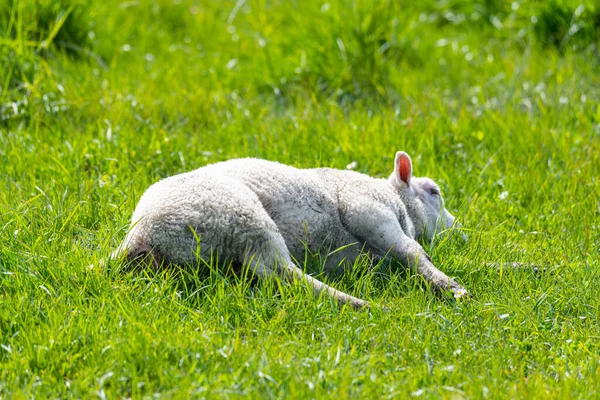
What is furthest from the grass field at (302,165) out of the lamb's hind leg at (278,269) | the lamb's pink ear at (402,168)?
the lamb's pink ear at (402,168)

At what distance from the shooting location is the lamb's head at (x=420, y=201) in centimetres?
512

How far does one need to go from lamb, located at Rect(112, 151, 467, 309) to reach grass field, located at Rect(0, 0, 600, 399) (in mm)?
128

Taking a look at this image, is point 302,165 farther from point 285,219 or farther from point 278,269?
point 278,269

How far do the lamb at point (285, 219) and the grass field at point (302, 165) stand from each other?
128 millimetres

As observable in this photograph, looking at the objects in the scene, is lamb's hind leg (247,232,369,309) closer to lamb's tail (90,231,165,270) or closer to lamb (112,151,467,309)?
lamb (112,151,467,309)

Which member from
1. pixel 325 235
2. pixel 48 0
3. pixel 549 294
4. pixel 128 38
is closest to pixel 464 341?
pixel 549 294

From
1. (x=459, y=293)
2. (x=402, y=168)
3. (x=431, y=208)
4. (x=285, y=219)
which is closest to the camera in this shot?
(x=459, y=293)

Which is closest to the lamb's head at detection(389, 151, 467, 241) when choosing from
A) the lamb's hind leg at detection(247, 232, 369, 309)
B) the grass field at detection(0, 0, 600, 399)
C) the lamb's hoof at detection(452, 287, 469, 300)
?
the grass field at detection(0, 0, 600, 399)

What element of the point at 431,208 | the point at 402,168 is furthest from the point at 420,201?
the point at 402,168

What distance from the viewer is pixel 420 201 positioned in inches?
204

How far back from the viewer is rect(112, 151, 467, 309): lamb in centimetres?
408

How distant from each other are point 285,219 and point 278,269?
0.43 meters

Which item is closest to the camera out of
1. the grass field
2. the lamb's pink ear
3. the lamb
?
the grass field

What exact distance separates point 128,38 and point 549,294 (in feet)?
17.7
